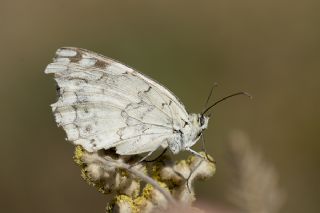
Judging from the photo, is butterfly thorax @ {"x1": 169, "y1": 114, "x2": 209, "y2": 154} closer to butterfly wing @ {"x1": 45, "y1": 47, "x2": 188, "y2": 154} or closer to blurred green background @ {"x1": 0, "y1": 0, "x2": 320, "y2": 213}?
butterfly wing @ {"x1": 45, "y1": 47, "x2": 188, "y2": 154}

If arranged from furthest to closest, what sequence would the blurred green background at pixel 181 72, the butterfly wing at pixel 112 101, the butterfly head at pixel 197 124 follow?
1. the blurred green background at pixel 181 72
2. the butterfly head at pixel 197 124
3. the butterfly wing at pixel 112 101

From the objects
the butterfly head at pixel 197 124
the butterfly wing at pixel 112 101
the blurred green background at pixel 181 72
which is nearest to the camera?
the butterfly wing at pixel 112 101

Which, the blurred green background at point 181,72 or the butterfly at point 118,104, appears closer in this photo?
the butterfly at point 118,104

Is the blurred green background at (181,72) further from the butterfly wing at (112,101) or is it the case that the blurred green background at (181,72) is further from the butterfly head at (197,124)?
the butterfly wing at (112,101)

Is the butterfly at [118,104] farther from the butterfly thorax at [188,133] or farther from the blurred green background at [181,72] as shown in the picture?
Answer: the blurred green background at [181,72]

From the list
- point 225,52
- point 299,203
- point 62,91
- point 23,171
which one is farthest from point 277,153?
point 62,91

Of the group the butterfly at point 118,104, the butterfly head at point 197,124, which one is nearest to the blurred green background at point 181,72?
the butterfly head at point 197,124

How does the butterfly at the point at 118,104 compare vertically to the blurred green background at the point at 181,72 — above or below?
above

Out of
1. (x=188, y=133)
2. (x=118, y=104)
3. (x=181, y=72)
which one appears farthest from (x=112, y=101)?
(x=181, y=72)
